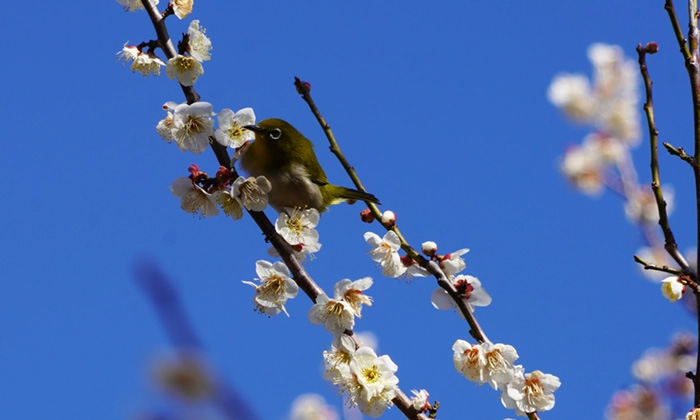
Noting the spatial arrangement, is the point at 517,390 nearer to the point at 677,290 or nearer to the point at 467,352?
the point at 467,352

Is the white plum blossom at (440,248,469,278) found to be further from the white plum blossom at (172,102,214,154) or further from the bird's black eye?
the bird's black eye

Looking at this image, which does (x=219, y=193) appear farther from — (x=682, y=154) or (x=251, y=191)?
(x=682, y=154)

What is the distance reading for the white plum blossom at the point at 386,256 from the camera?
3.38 meters

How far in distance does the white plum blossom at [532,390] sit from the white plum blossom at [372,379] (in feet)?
1.64

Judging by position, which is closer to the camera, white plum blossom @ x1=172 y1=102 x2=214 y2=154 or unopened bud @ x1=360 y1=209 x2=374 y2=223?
white plum blossom @ x1=172 y1=102 x2=214 y2=154

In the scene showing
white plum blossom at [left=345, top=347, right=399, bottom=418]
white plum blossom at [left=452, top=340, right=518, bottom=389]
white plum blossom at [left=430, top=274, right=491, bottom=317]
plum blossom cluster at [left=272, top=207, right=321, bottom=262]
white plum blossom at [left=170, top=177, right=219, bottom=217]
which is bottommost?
white plum blossom at [left=452, top=340, right=518, bottom=389]

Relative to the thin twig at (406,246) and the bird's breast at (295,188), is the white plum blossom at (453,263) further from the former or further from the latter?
the bird's breast at (295,188)

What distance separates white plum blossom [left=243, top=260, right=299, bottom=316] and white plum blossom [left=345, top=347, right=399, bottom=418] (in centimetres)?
40

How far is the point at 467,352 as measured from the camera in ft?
10.4

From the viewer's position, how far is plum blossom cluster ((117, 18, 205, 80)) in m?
3.43

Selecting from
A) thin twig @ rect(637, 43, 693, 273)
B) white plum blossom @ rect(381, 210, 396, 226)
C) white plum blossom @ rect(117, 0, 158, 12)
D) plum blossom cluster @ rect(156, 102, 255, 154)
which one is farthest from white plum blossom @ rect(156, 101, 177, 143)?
thin twig @ rect(637, 43, 693, 273)

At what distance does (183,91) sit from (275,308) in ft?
3.43

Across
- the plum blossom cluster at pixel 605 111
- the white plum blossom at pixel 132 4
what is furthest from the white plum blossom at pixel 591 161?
the white plum blossom at pixel 132 4

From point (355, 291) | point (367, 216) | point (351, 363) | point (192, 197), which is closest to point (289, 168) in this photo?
point (367, 216)
